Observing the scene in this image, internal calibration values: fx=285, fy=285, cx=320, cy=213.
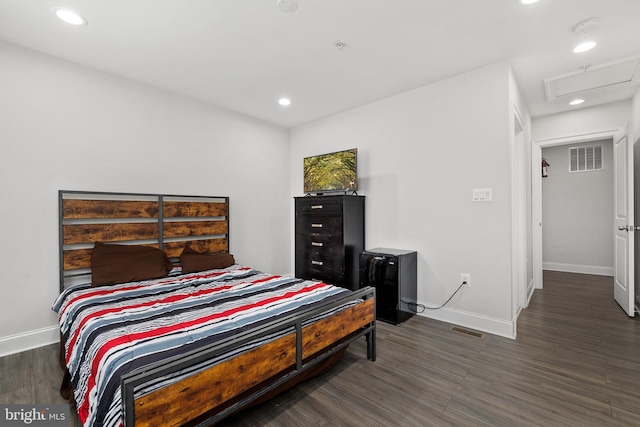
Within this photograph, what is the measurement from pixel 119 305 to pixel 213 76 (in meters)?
2.34

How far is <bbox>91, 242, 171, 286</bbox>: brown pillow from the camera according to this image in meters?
2.61

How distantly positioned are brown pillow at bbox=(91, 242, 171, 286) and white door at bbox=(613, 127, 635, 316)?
4.93 m

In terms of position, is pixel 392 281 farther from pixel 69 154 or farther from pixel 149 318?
pixel 69 154

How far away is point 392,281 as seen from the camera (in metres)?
2.99

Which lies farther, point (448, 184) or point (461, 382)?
point (448, 184)

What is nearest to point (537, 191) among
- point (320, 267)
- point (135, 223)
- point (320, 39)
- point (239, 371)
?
point (320, 267)

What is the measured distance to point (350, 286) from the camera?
11.8ft

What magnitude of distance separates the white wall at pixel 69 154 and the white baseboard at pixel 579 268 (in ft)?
19.3

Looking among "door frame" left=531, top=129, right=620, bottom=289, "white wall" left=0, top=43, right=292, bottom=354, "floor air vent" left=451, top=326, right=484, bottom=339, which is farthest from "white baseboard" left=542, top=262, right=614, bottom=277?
"white wall" left=0, top=43, right=292, bottom=354

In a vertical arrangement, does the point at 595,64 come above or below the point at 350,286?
above

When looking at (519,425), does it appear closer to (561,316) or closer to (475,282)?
(475,282)

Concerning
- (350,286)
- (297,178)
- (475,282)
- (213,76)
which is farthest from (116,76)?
(475,282)

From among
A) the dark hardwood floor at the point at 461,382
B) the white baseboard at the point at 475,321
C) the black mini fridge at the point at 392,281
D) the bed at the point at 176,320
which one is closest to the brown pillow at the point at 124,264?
the bed at the point at 176,320

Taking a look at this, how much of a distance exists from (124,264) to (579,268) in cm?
714
